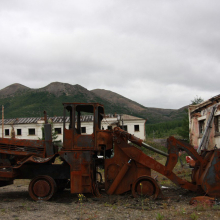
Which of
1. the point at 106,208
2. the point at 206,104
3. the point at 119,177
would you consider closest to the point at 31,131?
the point at 206,104

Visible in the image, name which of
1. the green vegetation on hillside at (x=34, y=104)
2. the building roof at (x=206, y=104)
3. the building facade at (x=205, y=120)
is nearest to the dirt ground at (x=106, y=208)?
the building facade at (x=205, y=120)

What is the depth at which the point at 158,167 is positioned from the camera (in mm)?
7172

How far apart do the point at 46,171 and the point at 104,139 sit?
183cm

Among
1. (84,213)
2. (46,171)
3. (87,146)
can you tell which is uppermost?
(87,146)

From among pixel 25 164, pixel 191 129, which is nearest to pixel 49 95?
pixel 191 129

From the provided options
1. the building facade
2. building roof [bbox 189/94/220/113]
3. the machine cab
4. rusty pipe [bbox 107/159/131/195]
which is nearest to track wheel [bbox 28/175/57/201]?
the machine cab

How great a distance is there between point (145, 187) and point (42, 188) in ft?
8.98

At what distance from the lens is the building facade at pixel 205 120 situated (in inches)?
582

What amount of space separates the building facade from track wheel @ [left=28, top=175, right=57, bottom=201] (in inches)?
323

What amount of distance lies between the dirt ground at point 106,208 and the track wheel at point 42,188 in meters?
0.18

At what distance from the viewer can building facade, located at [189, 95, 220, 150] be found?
14.8 m

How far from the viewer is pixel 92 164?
7.24m

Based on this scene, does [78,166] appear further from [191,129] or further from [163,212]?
[191,129]

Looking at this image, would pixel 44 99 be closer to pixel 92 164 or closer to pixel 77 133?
pixel 77 133
